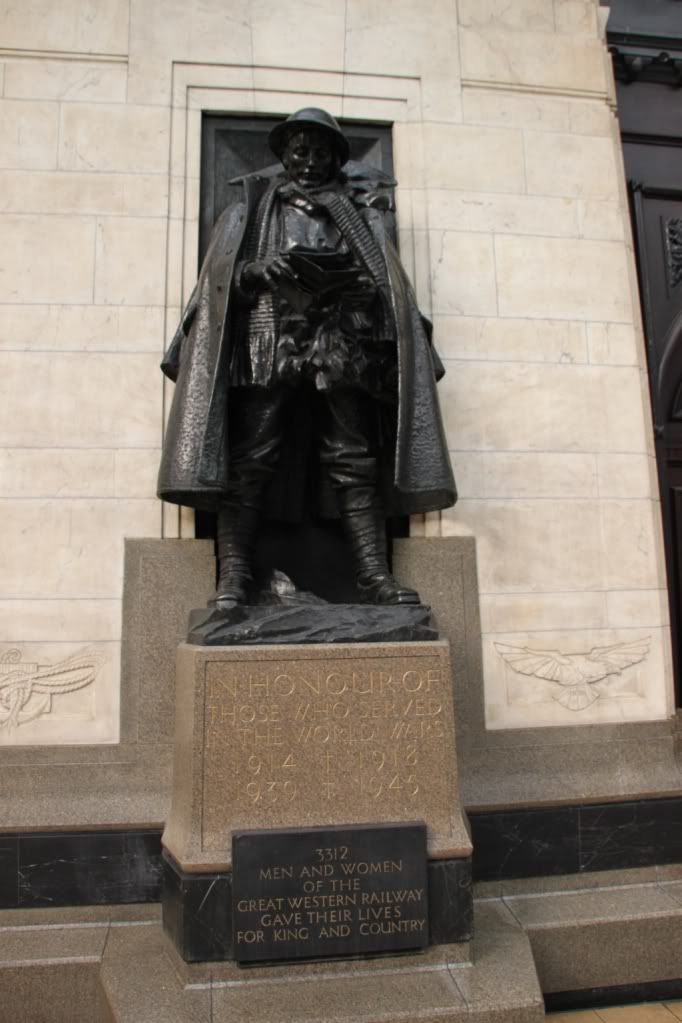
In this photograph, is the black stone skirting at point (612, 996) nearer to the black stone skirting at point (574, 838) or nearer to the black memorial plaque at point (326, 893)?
the black stone skirting at point (574, 838)

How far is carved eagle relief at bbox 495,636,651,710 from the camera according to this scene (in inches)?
173

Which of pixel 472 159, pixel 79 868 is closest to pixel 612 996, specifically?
pixel 79 868

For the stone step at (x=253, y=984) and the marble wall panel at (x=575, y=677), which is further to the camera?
the marble wall panel at (x=575, y=677)

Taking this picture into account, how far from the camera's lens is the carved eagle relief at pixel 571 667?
4.40 m

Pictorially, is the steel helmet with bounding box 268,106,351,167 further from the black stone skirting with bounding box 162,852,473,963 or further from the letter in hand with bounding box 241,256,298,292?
the black stone skirting with bounding box 162,852,473,963

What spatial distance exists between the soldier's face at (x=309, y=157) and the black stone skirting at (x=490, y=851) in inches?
136

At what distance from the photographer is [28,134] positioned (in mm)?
4629

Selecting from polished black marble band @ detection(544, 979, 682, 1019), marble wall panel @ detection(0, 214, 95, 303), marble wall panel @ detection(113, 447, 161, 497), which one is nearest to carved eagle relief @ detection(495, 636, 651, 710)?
polished black marble band @ detection(544, 979, 682, 1019)

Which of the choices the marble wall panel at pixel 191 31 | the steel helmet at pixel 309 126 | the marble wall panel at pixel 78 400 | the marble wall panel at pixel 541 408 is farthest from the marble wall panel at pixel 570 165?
the marble wall panel at pixel 78 400

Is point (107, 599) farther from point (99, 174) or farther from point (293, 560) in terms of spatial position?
point (99, 174)

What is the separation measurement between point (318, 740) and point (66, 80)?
4.17 m

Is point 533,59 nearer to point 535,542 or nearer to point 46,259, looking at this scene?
point 535,542

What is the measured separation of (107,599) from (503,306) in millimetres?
2922

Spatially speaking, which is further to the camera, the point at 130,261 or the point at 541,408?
the point at 541,408
